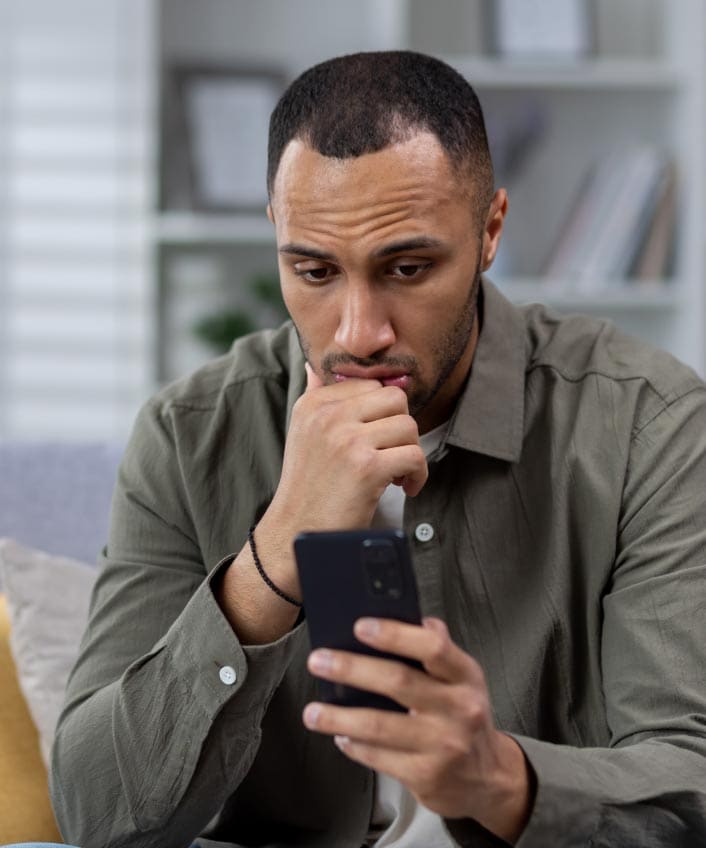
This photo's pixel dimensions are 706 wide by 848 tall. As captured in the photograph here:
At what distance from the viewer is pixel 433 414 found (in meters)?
1.40

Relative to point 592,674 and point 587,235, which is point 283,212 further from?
point 587,235

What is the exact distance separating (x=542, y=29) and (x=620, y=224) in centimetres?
46

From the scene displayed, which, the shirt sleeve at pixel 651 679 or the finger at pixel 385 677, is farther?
the shirt sleeve at pixel 651 679

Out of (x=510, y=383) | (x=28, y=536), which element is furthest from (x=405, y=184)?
(x=28, y=536)

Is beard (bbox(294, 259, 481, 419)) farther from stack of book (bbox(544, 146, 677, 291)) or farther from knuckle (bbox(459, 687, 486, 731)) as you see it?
stack of book (bbox(544, 146, 677, 291))

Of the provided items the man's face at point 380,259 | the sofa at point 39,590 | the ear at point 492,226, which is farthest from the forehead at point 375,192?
the sofa at point 39,590

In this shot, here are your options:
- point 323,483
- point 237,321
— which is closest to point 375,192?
point 323,483

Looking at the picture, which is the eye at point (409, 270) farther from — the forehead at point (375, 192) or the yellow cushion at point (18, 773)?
the yellow cushion at point (18, 773)

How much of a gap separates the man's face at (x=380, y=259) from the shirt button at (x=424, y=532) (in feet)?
0.38

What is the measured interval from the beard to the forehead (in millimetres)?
106

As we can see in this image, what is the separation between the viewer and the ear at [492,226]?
136 cm

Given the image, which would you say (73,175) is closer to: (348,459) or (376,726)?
(348,459)


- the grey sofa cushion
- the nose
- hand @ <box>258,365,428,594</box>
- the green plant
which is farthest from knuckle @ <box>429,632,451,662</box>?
the green plant

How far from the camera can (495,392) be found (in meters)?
1.37
